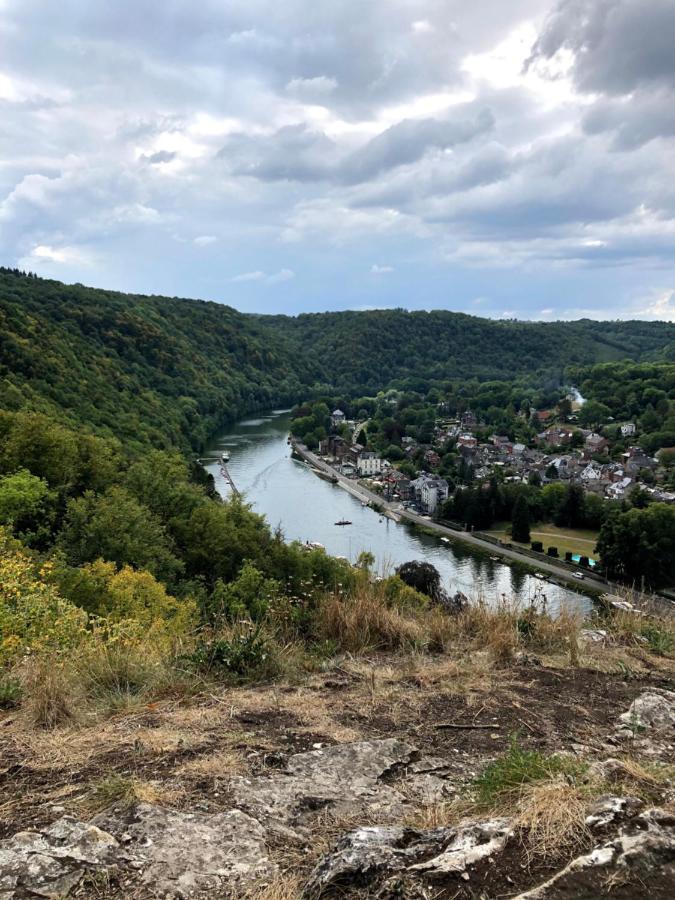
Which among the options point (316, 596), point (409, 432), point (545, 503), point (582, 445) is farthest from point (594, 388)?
point (316, 596)

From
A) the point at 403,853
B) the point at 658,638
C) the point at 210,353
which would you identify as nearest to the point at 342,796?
the point at 403,853

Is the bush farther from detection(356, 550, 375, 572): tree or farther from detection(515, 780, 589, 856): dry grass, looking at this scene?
detection(356, 550, 375, 572): tree

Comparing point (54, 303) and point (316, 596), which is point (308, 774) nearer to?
point (316, 596)

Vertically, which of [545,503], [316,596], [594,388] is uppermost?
[594,388]

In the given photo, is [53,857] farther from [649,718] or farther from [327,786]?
[649,718]

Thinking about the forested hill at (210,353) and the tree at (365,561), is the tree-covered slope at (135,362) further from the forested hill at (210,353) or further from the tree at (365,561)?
the tree at (365,561)

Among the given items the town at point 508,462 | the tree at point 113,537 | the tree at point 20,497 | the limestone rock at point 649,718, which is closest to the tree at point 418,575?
the tree at point 113,537

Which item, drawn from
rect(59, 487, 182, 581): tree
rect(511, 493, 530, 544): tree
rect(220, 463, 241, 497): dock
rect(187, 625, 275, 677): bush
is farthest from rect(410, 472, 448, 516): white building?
rect(187, 625, 275, 677): bush
